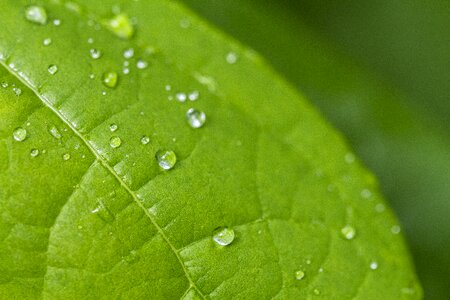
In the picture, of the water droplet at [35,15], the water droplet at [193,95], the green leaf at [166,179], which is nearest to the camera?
the green leaf at [166,179]

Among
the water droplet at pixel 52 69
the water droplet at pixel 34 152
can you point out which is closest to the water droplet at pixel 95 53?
the water droplet at pixel 52 69

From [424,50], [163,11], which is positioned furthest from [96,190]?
[424,50]

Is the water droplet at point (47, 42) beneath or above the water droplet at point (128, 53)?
above

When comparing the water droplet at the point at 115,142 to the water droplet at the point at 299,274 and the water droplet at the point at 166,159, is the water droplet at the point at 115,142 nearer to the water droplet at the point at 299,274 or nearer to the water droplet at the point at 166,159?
the water droplet at the point at 166,159

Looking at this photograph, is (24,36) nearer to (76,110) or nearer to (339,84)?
(76,110)

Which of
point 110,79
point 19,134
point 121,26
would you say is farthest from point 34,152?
point 121,26

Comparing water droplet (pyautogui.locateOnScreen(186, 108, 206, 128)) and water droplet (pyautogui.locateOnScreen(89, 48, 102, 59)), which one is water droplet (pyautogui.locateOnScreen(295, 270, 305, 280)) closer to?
water droplet (pyautogui.locateOnScreen(186, 108, 206, 128))
